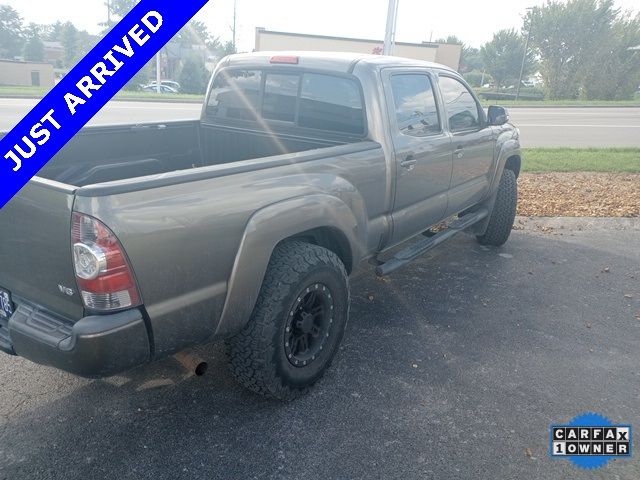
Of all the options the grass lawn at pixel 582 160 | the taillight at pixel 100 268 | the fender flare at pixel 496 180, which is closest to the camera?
the taillight at pixel 100 268

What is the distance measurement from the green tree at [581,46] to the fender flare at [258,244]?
4267 cm

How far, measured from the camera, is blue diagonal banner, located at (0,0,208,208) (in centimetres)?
203

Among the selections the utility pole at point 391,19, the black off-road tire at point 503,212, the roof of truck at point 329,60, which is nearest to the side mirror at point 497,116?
the black off-road tire at point 503,212

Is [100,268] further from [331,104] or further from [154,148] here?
[154,148]

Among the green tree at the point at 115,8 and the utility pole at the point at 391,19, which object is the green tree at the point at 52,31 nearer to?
the green tree at the point at 115,8

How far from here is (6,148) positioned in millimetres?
2125

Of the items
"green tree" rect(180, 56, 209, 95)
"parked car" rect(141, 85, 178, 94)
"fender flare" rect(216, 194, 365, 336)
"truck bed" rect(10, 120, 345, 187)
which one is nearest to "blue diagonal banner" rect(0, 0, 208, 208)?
"fender flare" rect(216, 194, 365, 336)

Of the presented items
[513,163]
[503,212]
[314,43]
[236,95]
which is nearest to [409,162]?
[236,95]

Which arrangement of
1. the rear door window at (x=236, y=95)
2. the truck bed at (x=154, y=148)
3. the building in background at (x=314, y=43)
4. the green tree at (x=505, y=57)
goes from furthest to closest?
1. the green tree at (x=505, y=57)
2. the building in background at (x=314, y=43)
3. the rear door window at (x=236, y=95)
4. the truck bed at (x=154, y=148)

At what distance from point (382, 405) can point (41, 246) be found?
76.9 inches

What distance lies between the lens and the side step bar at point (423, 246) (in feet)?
12.3

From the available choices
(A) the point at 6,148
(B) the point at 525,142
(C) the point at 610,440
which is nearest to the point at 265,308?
(A) the point at 6,148

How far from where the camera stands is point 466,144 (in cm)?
456

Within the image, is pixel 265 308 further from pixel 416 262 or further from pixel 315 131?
pixel 416 262
